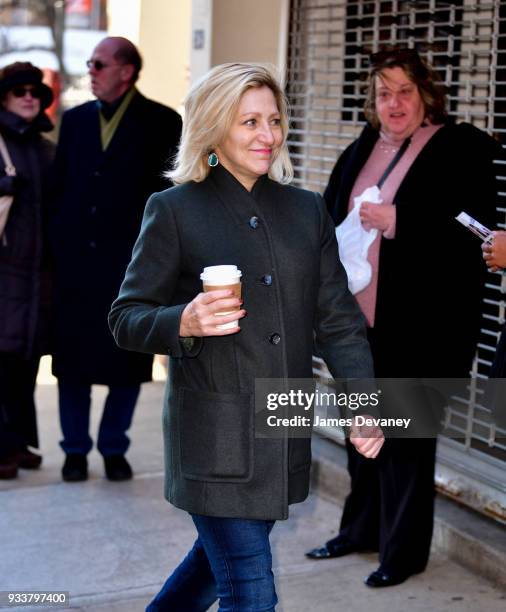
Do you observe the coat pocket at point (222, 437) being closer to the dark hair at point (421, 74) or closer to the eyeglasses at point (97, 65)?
the dark hair at point (421, 74)

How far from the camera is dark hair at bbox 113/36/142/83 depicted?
5754mm

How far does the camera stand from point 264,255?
10.2 ft

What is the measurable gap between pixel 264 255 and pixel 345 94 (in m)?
3.08

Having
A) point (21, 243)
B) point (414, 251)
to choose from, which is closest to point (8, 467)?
point (21, 243)

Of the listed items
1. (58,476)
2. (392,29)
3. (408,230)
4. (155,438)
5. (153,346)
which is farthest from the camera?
(155,438)

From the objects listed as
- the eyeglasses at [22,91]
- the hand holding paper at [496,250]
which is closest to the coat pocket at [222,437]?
the hand holding paper at [496,250]

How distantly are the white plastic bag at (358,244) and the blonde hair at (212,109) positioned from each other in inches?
50.9

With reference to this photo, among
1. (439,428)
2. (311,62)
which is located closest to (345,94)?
(311,62)

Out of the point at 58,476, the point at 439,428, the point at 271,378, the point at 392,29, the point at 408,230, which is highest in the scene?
the point at 392,29

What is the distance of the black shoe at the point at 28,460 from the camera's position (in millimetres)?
6039

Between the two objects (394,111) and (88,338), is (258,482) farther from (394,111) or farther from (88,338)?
(88,338)

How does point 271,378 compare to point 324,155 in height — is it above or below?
below

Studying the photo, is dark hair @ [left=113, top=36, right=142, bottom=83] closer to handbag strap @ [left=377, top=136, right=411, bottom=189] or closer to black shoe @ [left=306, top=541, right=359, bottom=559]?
handbag strap @ [left=377, top=136, right=411, bottom=189]

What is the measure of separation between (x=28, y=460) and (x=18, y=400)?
1.03 ft
